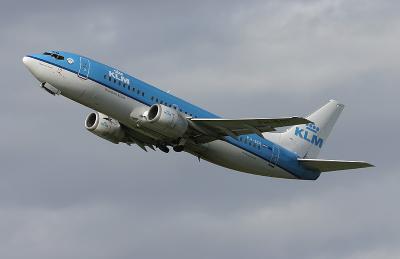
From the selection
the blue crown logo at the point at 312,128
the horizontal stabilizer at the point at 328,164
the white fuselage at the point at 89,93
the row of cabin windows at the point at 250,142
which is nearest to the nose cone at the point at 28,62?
the white fuselage at the point at 89,93

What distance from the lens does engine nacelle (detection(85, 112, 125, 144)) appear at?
86.6 metres

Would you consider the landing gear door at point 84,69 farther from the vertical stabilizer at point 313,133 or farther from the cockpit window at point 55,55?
the vertical stabilizer at point 313,133

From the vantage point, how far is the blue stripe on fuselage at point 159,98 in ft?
265

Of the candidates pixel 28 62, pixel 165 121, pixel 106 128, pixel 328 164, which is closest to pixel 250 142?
pixel 328 164

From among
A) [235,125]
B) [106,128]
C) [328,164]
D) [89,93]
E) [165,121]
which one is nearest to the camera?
[89,93]

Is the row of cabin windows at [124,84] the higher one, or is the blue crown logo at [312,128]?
the blue crown logo at [312,128]

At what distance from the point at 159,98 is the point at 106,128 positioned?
17.7ft

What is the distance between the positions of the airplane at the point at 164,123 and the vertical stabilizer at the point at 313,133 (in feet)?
2.99

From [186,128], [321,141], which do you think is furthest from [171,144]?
[321,141]

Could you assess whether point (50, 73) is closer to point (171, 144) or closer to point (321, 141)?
point (171, 144)

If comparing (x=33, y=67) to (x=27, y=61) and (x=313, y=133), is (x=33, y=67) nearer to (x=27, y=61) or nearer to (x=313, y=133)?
(x=27, y=61)

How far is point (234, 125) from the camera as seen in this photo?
83375mm

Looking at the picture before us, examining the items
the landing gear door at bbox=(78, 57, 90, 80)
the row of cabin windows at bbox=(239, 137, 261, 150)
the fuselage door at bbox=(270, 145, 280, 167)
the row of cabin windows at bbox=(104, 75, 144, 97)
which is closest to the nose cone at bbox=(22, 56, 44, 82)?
the landing gear door at bbox=(78, 57, 90, 80)

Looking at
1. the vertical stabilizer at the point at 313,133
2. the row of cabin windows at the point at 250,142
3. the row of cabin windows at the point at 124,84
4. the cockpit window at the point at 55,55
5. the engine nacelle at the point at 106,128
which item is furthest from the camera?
the vertical stabilizer at the point at 313,133
